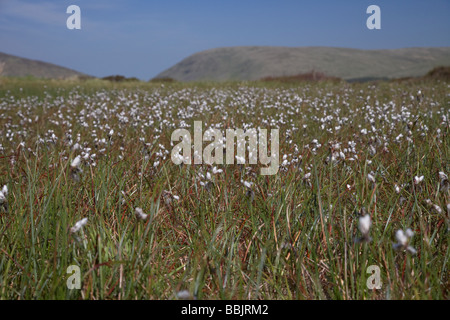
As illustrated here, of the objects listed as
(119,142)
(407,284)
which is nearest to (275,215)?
(407,284)

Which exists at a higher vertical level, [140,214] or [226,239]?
[140,214]

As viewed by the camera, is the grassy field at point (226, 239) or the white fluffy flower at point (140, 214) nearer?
the white fluffy flower at point (140, 214)

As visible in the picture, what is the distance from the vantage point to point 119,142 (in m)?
6.76

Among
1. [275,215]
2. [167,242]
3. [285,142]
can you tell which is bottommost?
[167,242]

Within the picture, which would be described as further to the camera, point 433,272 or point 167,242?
point 167,242

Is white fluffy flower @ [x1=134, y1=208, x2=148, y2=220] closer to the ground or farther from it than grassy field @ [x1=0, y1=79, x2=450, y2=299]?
farther from it

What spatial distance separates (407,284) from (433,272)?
18 cm

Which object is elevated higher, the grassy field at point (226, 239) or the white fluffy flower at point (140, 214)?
the white fluffy flower at point (140, 214)

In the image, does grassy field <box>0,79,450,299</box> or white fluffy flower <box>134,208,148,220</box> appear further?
grassy field <box>0,79,450,299</box>

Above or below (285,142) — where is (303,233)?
below

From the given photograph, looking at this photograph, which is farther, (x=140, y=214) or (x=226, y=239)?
(x=226, y=239)
